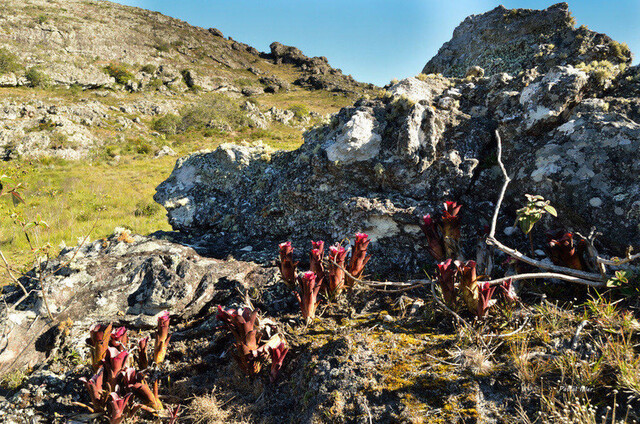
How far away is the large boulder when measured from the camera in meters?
4.29

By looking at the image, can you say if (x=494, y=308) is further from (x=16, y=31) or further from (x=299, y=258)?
(x=16, y=31)

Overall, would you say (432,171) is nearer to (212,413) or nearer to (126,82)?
(212,413)

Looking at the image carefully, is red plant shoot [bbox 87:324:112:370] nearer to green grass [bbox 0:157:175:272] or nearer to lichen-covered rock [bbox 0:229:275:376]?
lichen-covered rock [bbox 0:229:275:376]

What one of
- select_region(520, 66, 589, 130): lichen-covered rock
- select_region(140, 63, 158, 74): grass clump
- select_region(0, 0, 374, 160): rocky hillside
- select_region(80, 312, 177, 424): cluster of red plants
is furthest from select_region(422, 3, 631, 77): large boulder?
select_region(140, 63, 158, 74): grass clump

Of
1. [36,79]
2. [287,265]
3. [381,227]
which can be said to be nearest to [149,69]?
[36,79]

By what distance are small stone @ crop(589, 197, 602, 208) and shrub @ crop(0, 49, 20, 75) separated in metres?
63.9

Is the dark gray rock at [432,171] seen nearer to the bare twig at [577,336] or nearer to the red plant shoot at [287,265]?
the red plant shoot at [287,265]

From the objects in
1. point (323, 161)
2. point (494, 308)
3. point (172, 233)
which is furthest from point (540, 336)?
point (172, 233)

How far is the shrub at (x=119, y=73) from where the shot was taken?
54.0 metres

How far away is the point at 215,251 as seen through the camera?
4.19 meters

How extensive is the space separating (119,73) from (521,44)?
67.5 meters

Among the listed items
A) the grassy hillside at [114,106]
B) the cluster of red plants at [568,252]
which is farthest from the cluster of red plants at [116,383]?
the cluster of red plants at [568,252]

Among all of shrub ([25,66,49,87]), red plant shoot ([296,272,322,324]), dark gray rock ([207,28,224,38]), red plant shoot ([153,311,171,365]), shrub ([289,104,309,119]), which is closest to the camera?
red plant shoot ([153,311,171,365])

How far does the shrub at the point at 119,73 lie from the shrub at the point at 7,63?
12105mm
